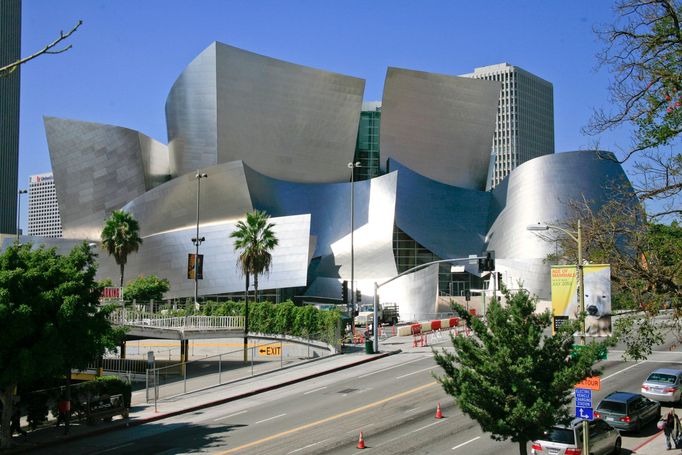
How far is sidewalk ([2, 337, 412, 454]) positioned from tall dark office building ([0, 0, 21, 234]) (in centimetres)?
13450

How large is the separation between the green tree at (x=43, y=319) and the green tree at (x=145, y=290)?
107 feet

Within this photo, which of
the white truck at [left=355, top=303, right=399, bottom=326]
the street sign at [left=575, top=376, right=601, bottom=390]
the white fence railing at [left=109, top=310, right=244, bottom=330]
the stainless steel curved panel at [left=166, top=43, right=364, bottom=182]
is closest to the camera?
the street sign at [left=575, top=376, right=601, bottom=390]

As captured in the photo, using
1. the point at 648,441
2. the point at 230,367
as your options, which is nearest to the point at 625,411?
the point at 648,441

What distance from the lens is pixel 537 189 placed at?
2736 inches

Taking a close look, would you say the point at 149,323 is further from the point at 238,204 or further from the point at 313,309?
the point at 238,204

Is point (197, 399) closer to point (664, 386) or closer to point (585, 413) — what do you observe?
point (664, 386)

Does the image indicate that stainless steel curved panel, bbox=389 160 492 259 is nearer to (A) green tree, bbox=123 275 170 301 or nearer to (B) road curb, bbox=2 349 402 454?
(A) green tree, bbox=123 275 170 301

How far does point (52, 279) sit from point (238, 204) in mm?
45242

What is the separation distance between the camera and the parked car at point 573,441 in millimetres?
18016

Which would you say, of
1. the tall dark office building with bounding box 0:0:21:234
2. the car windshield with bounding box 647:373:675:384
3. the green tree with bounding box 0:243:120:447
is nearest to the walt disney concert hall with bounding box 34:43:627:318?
the car windshield with bounding box 647:373:675:384

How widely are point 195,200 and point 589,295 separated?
181 feet

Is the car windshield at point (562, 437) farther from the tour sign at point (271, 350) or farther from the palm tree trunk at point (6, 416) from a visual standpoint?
the tour sign at point (271, 350)

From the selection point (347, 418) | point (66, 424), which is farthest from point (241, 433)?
point (66, 424)

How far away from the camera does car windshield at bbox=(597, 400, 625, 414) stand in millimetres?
22156
